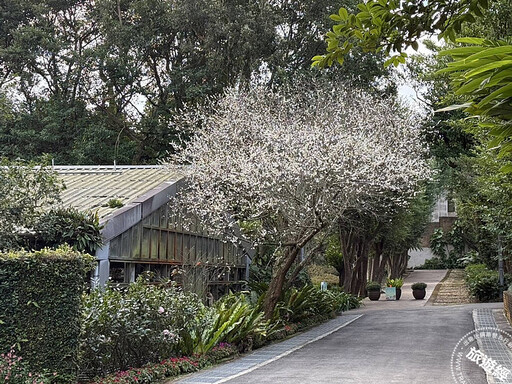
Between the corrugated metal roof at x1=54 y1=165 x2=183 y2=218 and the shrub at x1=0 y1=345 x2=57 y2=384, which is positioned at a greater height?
the corrugated metal roof at x1=54 y1=165 x2=183 y2=218

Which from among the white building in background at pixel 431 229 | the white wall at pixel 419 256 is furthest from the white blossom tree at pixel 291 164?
the white wall at pixel 419 256

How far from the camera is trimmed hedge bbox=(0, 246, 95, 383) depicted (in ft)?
26.5

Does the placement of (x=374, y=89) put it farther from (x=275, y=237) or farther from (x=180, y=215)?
(x=180, y=215)

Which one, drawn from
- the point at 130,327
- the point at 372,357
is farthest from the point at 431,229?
the point at 130,327

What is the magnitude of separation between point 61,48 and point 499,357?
2314 centimetres

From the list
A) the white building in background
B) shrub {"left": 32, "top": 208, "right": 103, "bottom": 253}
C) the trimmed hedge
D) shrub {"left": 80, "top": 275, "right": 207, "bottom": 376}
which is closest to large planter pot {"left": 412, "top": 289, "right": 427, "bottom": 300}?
shrub {"left": 32, "top": 208, "right": 103, "bottom": 253}

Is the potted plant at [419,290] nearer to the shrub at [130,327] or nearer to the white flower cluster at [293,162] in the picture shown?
the white flower cluster at [293,162]

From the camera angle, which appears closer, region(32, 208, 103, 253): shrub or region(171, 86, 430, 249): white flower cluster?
region(32, 208, 103, 253): shrub

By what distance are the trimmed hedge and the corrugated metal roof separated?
641 centimetres

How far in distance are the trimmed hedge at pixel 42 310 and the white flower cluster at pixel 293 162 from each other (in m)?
7.94

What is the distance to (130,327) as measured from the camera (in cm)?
985

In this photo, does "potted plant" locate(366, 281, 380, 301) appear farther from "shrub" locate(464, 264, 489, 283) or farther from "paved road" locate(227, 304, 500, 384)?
"paved road" locate(227, 304, 500, 384)

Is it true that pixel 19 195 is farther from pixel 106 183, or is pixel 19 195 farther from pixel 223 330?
pixel 106 183

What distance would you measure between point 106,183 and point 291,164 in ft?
18.8
